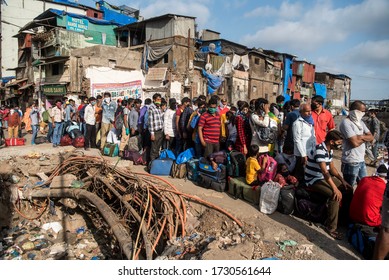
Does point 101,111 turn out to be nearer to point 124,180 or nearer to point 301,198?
point 124,180

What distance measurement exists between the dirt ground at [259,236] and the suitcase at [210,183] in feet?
0.74

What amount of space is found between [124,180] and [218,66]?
767 inches

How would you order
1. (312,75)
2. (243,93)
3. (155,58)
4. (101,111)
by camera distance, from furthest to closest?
(312,75) < (243,93) < (155,58) < (101,111)

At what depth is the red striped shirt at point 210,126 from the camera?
6.13 metres

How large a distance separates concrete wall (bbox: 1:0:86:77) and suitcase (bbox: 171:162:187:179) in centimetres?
3375

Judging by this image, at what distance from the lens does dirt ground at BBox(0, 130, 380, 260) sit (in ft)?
11.6

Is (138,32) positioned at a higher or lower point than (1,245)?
higher

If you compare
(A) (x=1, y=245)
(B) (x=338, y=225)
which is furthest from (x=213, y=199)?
(A) (x=1, y=245)

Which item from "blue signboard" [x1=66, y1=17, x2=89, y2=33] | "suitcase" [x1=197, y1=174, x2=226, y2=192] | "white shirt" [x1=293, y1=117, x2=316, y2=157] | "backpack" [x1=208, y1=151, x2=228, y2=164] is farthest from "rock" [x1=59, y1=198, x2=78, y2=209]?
"blue signboard" [x1=66, y1=17, x2=89, y2=33]

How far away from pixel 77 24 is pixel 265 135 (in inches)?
981

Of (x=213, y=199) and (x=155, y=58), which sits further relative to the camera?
(x=155, y=58)

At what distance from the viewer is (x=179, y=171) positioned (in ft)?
21.7

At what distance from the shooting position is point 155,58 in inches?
878

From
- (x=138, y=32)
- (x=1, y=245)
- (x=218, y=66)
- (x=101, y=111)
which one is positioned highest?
(x=138, y=32)
